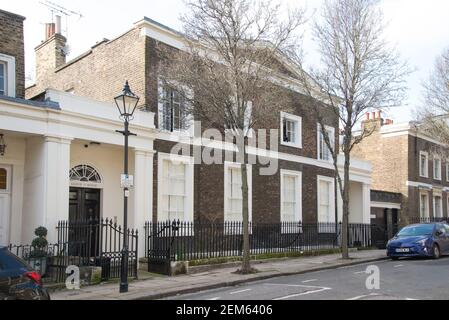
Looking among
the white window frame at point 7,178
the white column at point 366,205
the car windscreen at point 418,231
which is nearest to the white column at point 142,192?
the white window frame at point 7,178

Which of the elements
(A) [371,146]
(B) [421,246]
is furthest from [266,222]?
(A) [371,146]

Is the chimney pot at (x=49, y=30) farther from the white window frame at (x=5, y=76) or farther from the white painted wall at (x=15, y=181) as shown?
the white painted wall at (x=15, y=181)

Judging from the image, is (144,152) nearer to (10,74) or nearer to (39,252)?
(10,74)

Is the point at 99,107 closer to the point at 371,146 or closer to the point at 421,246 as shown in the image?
the point at 421,246

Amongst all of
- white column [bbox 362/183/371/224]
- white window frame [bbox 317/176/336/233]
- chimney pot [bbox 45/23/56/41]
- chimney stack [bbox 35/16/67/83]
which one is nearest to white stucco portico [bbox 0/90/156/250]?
chimney stack [bbox 35/16/67/83]

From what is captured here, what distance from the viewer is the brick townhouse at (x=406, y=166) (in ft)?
112

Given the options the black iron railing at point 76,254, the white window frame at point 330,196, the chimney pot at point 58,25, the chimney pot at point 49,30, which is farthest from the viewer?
the white window frame at point 330,196

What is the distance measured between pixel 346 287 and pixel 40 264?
7590mm

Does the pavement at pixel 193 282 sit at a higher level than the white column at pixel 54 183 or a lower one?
lower

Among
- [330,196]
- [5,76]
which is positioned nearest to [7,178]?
[5,76]

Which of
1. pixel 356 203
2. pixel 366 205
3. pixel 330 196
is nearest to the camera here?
pixel 330 196

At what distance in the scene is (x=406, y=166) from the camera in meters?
34.5

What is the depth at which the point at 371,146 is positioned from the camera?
37.1 meters

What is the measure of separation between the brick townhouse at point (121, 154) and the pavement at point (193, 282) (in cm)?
273
